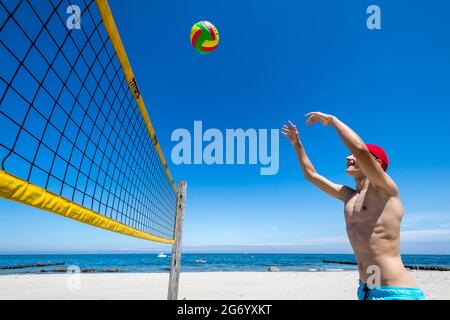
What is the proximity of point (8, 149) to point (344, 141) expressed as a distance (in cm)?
Result: 199

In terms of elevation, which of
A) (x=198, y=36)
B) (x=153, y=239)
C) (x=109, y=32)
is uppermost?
(x=198, y=36)

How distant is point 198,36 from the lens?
5.10 meters

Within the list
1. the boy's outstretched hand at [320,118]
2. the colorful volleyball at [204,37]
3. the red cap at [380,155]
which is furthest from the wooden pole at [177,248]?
the red cap at [380,155]

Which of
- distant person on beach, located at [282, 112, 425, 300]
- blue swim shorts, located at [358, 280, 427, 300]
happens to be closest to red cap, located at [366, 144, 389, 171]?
distant person on beach, located at [282, 112, 425, 300]

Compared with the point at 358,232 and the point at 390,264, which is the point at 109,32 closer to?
the point at 358,232

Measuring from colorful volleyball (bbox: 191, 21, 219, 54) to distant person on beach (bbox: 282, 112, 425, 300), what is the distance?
11.3ft

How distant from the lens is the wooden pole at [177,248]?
584 cm

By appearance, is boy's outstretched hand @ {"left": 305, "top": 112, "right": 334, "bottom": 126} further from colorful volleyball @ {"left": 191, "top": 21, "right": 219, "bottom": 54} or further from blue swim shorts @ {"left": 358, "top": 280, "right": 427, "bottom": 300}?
colorful volleyball @ {"left": 191, "top": 21, "right": 219, "bottom": 54}

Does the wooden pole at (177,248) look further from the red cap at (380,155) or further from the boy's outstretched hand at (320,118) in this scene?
the red cap at (380,155)

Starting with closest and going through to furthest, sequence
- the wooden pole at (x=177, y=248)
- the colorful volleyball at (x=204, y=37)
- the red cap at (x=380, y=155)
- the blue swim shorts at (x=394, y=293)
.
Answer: the blue swim shorts at (x=394, y=293) → the red cap at (x=380, y=155) → the colorful volleyball at (x=204, y=37) → the wooden pole at (x=177, y=248)

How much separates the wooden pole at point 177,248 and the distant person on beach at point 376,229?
14.3 ft

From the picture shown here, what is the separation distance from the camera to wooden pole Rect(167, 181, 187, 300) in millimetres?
5840
